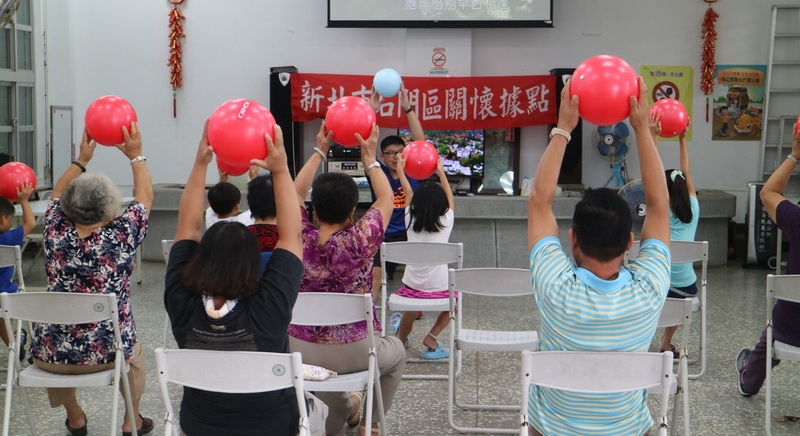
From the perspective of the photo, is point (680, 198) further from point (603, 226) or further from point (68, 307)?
point (68, 307)

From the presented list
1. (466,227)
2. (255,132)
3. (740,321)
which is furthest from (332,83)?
(255,132)

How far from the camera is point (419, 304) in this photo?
4.26m

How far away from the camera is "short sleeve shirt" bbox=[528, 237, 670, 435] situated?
6.74ft

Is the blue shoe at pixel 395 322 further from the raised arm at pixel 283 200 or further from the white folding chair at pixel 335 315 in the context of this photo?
the raised arm at pixel 283 200

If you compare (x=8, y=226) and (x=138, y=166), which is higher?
(x=138, y=166)

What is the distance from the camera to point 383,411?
327 cm

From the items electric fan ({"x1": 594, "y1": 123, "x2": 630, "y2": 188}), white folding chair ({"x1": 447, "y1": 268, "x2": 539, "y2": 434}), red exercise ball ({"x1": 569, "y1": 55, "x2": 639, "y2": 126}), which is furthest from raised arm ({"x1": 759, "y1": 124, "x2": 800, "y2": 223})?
electric fan ({"x1": 594, "y1": 123, "x2": 630, "y2": 188})

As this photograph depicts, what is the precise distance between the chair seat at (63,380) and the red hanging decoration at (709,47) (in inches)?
264

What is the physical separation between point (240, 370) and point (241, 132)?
678mm

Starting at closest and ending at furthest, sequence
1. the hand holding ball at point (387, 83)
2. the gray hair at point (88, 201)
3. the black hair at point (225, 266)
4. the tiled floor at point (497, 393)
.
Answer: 1. the black hair at point (225, 266)
2. the gray hair at point (88, 201)
3. the tiled floor at point (497, 393)
4. the hand holding ball at point (387, 83)

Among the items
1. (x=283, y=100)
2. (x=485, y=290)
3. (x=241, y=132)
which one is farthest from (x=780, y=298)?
(x=283, y=100)

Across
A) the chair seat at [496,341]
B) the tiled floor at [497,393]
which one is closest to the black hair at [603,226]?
the chair seat at [496,341]

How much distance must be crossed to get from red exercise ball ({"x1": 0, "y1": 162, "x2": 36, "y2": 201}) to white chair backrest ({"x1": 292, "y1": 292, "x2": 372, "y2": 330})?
208 centimetres

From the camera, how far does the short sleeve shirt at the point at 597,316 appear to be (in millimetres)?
2055
